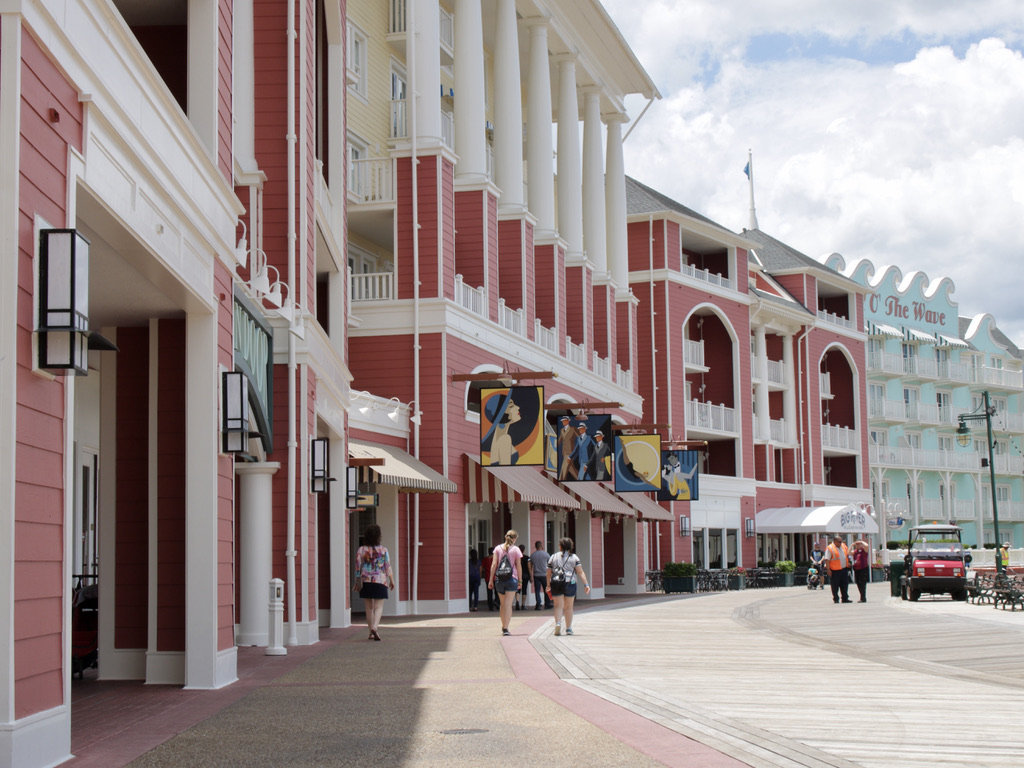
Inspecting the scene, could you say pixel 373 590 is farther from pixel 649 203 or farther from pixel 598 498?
pixel 649 203

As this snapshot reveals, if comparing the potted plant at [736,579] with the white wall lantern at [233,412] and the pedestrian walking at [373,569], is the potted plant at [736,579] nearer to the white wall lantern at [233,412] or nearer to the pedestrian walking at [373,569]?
the pedestrian walking at [373,569]

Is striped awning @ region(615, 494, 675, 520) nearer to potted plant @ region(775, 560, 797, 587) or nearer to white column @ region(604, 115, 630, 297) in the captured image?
white column @ region(604, 115, 630, 297)

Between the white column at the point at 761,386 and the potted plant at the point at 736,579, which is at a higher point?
the white column at the point at 761,386

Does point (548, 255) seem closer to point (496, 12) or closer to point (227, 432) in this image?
point (496, 12)

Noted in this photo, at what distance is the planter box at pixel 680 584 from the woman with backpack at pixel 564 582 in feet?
84.5

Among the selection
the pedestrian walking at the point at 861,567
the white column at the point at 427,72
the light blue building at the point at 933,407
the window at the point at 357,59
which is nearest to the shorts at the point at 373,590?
the white column at the point at 427,72

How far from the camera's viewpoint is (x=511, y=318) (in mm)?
34000

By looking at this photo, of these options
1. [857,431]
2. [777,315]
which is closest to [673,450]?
[777,315]

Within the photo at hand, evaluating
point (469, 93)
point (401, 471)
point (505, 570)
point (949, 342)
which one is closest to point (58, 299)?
point (505, 570)

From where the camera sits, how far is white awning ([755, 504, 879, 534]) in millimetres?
54156

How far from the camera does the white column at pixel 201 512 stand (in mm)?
11773

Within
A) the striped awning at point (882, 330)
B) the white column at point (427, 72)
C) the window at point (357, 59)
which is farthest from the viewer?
the striped awning at point (882, 330)

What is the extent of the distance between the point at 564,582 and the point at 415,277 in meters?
11.6

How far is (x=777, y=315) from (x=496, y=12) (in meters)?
27.1
